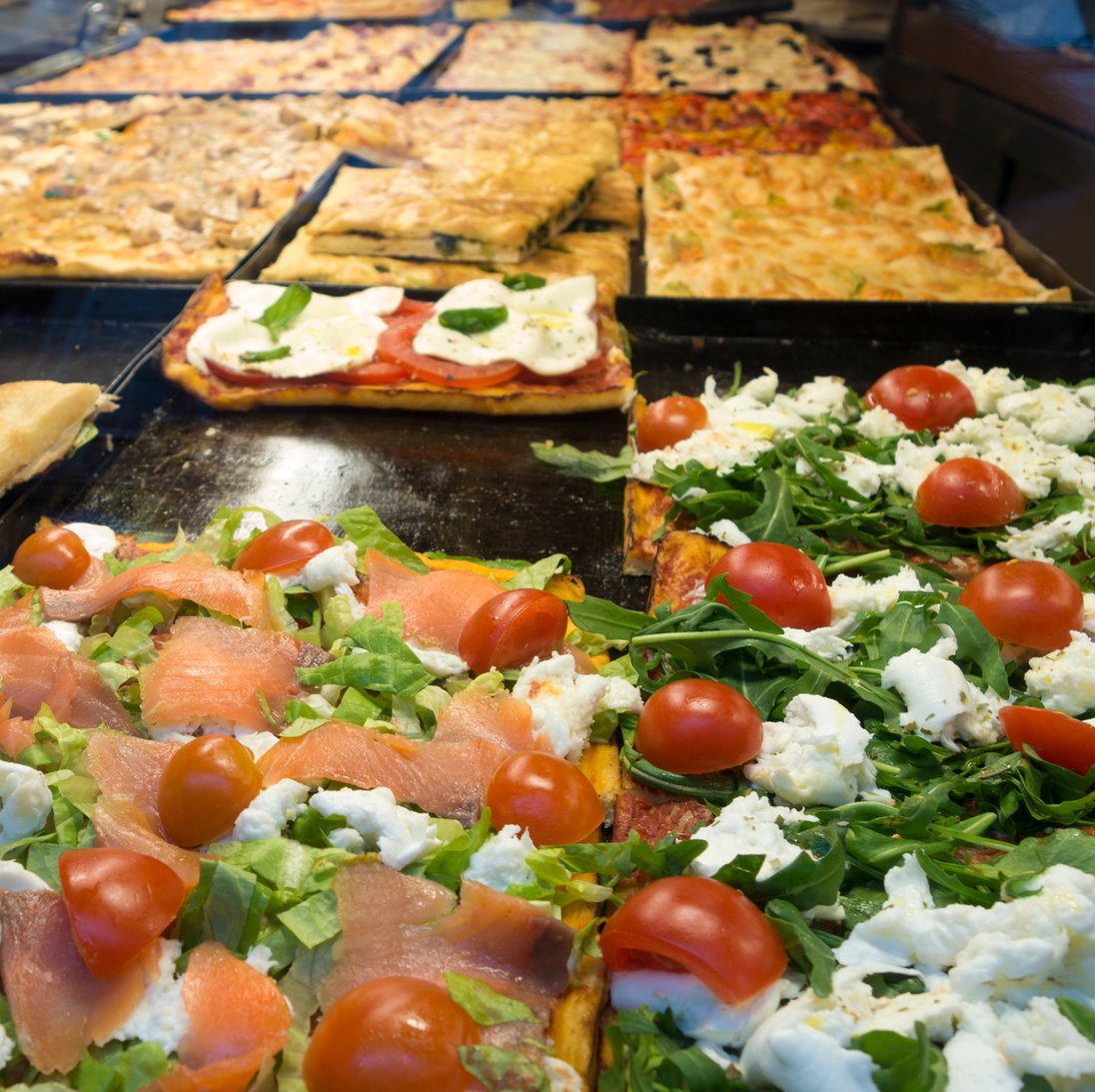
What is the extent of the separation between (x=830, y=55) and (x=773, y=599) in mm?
10296

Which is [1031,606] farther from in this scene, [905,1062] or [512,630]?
[905,1062]

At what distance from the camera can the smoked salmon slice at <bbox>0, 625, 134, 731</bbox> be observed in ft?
9.73

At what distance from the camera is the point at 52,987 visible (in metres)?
2.16

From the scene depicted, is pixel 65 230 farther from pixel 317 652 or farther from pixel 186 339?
pixel 317 652

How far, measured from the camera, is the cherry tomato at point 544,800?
258 centimetres

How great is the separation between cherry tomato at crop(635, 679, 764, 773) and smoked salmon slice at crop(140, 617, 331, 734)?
3.64 feet

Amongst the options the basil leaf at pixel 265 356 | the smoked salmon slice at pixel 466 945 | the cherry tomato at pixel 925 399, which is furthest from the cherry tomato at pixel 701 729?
the basil leaf at pixel 265 356

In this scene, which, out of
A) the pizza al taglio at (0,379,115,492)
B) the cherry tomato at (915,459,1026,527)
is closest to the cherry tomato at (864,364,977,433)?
the cherry tomato at (915,459,1026,527)

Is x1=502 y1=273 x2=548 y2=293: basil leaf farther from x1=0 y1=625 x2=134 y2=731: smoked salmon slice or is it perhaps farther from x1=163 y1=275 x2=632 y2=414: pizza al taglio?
x1=0 y1=625 x2=134 y2=731: smoked salmon slice

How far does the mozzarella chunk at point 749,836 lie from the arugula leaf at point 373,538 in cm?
166

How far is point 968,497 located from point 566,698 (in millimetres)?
1919

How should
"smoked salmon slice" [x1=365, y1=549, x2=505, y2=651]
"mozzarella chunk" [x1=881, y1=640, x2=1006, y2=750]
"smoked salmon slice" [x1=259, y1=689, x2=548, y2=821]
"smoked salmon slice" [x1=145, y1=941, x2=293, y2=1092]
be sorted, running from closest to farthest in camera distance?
"smoked salmon slice" [x1=145, y1=941, x2=293, y2=1092] < "smoked salmon slice" [x1=259, y1=689, x2=548, y2=821] < "mozzarella chunk" [x1=881, y1=640, x2=1006, y2=750] < "smoked salmon slice" [x1=365, y1=549, x2=505, y2=651]

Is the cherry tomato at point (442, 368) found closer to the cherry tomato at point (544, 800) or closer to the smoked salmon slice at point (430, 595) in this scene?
the smoked salmon slice at point (430, 595)

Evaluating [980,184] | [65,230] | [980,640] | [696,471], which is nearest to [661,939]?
[980,640]
